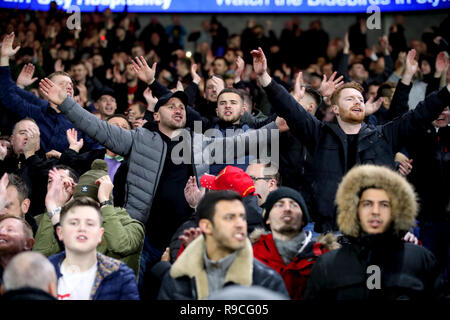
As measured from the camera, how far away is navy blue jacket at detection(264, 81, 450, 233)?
196 inches

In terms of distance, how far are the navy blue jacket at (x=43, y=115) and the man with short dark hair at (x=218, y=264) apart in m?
3.54

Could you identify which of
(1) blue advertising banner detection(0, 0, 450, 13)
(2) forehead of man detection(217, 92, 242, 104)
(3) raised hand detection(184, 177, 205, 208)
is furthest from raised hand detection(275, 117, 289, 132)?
(1) blue advertising banner detection(0, 0, 450, 13)

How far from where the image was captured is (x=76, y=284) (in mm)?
4051

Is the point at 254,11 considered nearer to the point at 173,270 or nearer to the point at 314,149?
the point at 314,149

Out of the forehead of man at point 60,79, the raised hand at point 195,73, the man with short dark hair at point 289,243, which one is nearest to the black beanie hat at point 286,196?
the man with short dark hair at point 289,243

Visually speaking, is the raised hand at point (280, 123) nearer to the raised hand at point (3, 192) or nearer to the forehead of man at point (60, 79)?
the forehead of man at point (60, 79)

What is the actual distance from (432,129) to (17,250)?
381 cm

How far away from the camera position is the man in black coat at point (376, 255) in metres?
3.84

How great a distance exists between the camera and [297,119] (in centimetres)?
516

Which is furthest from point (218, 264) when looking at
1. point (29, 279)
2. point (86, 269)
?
point (29, 279)

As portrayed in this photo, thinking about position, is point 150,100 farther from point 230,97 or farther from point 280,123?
point 280,123

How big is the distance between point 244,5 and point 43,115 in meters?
6.93

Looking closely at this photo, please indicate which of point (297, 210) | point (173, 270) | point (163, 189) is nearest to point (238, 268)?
point (173, 270)

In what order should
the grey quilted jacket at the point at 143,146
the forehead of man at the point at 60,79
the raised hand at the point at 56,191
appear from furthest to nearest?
the forehead of man at the point at 60,79, the grey quilted jacket at the point at 143,146, the raised hand at the point at 56,191
